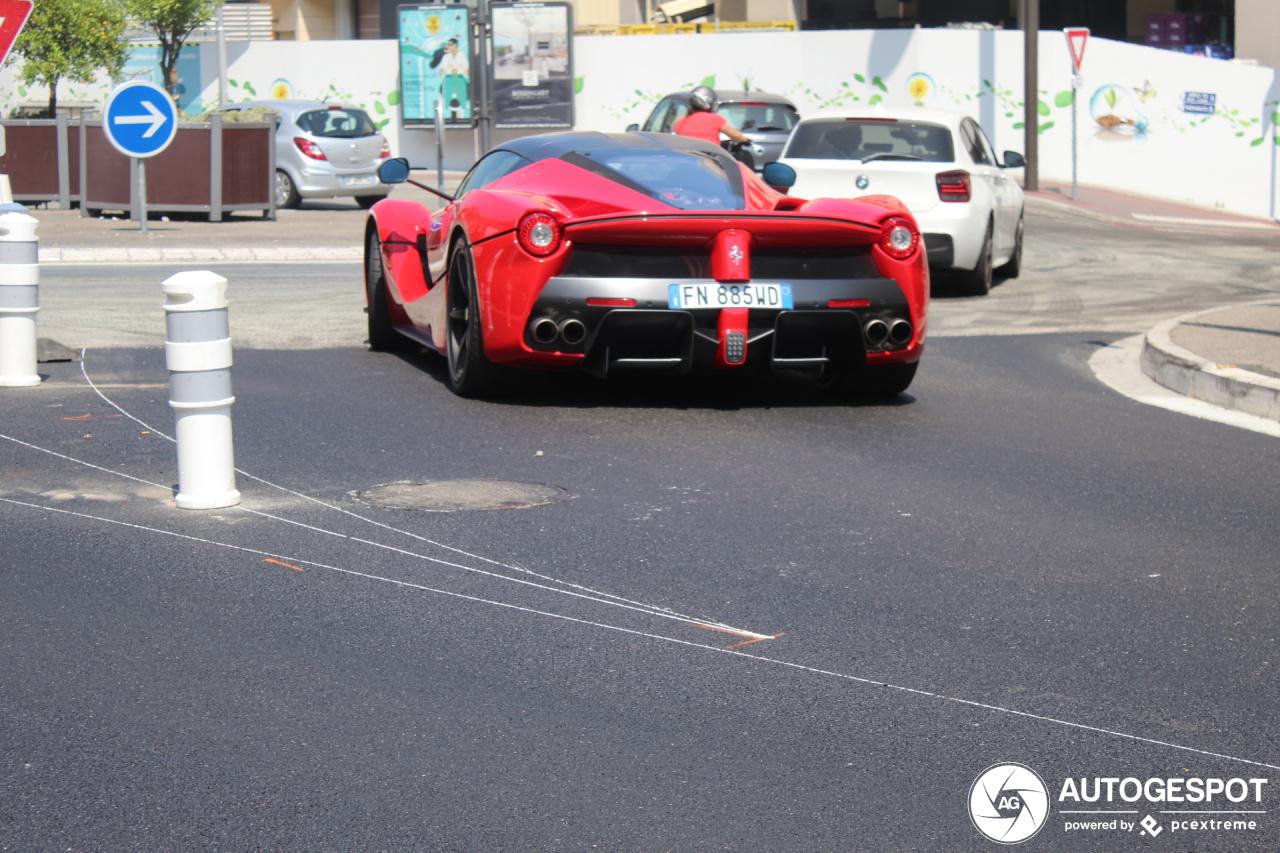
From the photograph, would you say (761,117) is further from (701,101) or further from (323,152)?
(701,101)

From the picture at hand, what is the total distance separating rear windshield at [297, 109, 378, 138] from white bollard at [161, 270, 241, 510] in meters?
18.3

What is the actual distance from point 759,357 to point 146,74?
30825mm

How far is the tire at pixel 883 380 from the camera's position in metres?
8.05

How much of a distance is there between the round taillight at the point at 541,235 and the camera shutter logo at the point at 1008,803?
4194mm

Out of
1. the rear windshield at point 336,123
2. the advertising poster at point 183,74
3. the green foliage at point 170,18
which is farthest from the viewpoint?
the advertising poster at point 183,74

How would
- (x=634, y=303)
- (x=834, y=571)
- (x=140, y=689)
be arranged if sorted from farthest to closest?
(x=634, y=303), (x=834, y=571), (x=140, y=689)

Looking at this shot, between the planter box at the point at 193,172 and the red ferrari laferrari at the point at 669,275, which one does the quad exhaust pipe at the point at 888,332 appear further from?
the planter box at the point at 193,172

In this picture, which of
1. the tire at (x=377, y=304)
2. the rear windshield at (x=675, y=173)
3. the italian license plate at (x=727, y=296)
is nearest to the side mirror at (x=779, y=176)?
the rear windshield at (x=675, y=173)

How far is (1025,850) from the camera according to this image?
310cm

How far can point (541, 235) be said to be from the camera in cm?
716

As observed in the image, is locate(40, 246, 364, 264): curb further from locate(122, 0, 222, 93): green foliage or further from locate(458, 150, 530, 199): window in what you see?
locate(122, 0, 222, 93): green foliage

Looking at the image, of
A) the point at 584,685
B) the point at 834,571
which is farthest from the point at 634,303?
the point at 584,685

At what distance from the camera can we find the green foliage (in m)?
32.4

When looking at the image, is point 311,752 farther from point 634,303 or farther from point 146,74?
point 146,74
